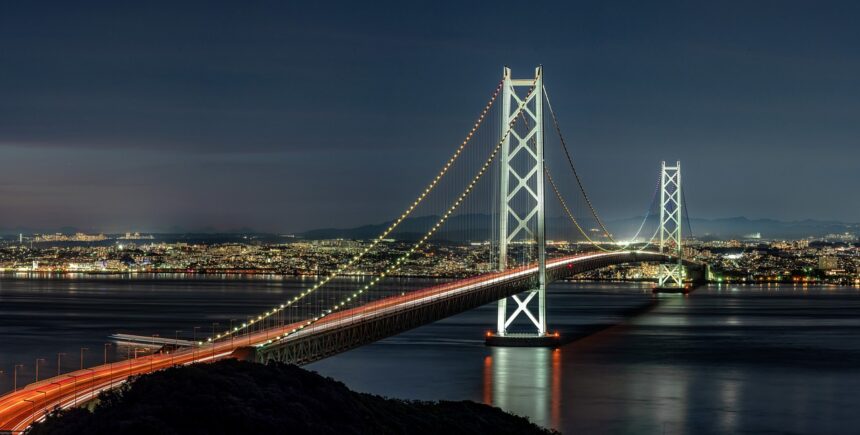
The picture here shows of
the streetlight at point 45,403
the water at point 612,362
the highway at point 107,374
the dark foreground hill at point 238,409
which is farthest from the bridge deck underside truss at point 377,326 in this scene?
the streetlight at point 45,403

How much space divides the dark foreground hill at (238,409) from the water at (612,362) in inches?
355

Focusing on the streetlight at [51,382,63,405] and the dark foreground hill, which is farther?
the streetlight at [51,382,63,405]

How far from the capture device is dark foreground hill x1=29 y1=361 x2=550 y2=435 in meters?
17.0

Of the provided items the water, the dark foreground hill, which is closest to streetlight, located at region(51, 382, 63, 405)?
the dark foreground hill

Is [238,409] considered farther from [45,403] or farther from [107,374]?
[107,374]

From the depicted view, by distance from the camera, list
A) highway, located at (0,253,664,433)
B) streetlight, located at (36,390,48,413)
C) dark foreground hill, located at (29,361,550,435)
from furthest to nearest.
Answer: highway, located at (0,253,664,433) < streetlight, located at (36,390,48,413) < dark foreground hill, located at (29,361,550,435)

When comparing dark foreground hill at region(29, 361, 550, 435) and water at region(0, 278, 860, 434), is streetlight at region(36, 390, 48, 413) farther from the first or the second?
water at region(0, 278, 860, 434)

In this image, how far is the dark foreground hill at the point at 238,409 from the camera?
667 inches

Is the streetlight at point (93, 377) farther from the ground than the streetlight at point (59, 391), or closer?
farther from the ground

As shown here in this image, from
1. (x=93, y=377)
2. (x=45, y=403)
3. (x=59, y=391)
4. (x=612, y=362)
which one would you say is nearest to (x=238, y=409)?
(x=45, y=403)

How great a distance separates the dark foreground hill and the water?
29.6ft

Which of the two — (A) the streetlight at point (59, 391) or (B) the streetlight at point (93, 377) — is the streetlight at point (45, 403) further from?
(B) the streetlight at point (93, 377)

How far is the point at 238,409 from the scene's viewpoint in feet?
58.5

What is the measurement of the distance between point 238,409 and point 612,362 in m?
28.6
